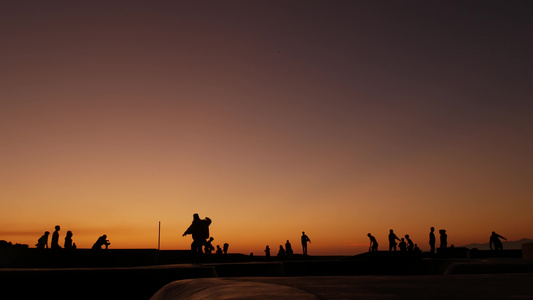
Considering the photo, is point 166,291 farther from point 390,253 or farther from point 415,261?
point 390,253

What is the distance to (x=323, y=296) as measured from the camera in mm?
3357

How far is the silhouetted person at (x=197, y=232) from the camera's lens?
A: 13.5 metres

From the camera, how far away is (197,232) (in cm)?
1345

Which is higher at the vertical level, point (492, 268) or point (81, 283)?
point (492, 268)

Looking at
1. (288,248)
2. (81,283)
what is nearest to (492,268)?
(81,283)

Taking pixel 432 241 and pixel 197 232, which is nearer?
pixel 197 232

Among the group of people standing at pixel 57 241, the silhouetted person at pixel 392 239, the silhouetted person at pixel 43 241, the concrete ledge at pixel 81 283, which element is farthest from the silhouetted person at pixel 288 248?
the concrete ledge at pixel 81 283

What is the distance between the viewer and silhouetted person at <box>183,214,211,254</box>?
13.5 meters

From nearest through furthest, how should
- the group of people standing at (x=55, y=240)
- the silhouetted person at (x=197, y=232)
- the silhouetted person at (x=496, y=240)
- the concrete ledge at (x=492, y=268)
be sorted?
the concrete ledge at (x=492, y=268), the silhouetted person at (x=197, y=232), the group of people standing at (x=55, y=240), the silhouetted person at (x=496, y=240)

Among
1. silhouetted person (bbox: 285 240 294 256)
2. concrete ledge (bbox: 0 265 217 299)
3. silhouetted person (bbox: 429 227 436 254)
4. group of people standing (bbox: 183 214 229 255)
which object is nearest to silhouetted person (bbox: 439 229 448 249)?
silhouetted person (bbox: 429 227 436 254)

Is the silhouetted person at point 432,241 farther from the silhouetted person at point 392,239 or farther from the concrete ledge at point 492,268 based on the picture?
the concrete ledge at point 492,268

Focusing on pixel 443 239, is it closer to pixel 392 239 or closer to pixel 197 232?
pixel 392 239

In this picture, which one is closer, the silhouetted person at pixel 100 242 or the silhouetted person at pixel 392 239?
the silhouetted person at pixel 100 242

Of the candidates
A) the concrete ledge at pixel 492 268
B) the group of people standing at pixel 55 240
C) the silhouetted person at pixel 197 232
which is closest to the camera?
the concrete ledge at pixel 492 268
